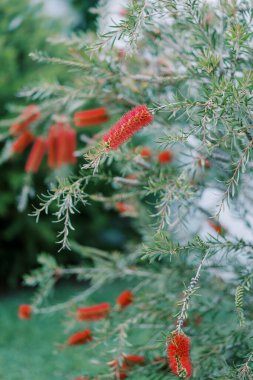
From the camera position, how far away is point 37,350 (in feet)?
14.1

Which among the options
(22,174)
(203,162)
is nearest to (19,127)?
(203,162)

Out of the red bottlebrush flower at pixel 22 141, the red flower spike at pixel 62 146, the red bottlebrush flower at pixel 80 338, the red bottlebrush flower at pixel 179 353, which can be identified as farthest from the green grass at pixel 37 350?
the red bottlebrush flower at pixel 179 353

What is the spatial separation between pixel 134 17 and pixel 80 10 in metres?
7.88

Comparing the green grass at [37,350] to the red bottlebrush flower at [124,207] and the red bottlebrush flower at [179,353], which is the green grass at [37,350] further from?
the red bottlebrush flower at [179,353]

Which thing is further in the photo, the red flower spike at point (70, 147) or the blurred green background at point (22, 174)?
the blurred green background at point (22, 174)

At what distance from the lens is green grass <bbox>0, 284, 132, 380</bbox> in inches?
143

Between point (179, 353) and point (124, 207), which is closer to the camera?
point (179, 353)

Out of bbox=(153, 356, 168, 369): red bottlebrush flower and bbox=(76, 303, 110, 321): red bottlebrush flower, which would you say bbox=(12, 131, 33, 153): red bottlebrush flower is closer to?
bbox=(76, 303, 110, 321): red bottlebrush flower

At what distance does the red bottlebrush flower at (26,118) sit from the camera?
3070 millimetres

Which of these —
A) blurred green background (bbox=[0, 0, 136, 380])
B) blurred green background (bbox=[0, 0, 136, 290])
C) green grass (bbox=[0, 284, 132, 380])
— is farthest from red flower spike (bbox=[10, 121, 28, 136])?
blurred green background (bbox=[0, 0, 136, 290])

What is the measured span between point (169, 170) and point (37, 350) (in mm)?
2065

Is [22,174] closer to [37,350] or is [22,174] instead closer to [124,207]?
[37,350]

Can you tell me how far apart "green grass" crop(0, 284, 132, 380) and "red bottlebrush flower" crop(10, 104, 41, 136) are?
2.92 feet

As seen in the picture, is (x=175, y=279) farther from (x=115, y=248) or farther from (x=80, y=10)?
(x=80, y=10)
